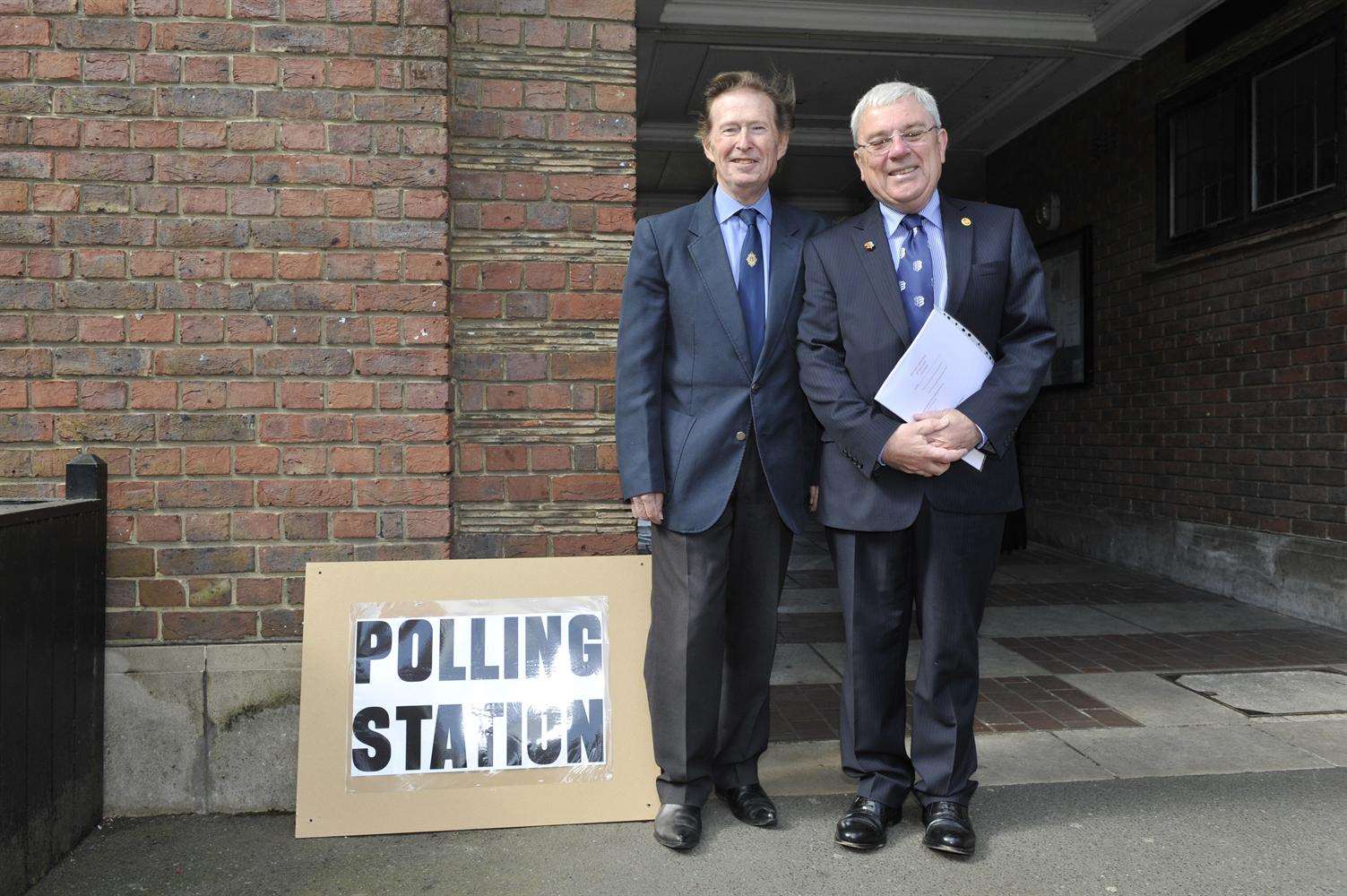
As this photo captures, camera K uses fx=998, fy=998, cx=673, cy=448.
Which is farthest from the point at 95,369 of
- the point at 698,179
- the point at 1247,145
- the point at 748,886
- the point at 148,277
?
the point at 698,179

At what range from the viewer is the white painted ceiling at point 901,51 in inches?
276

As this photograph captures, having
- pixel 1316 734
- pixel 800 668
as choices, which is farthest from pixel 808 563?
pixel 1316 734

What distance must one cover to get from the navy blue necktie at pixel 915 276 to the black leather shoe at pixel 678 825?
5.02 feet

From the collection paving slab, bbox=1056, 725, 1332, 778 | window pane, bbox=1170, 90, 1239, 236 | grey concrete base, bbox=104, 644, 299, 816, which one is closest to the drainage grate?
paving slab, bbox=1056, 725, 1332, 778

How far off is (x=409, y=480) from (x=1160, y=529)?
A: 6.20 meters

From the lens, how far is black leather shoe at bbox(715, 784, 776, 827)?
117 inches

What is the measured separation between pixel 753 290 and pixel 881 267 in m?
0.38

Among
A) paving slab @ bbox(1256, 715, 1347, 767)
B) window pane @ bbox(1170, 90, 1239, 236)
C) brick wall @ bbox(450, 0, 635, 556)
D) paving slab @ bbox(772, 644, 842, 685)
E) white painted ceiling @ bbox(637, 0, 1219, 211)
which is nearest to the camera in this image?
brick wall @ bbox(450, 0, 635, 556)

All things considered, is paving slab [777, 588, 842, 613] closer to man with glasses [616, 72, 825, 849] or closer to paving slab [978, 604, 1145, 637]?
paving slab [978, 604, 1145, 637]

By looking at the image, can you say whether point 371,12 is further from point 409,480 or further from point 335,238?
point 409,480

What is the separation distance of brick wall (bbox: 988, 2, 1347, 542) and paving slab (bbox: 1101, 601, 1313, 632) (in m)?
0.53

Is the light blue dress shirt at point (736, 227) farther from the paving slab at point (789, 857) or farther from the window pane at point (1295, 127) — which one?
the window pane at point (1295, 127)

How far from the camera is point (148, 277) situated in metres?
3.17

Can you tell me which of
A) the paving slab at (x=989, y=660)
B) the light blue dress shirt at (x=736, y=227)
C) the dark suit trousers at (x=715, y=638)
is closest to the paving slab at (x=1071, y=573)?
the paving slab at (x=989, y=660)
